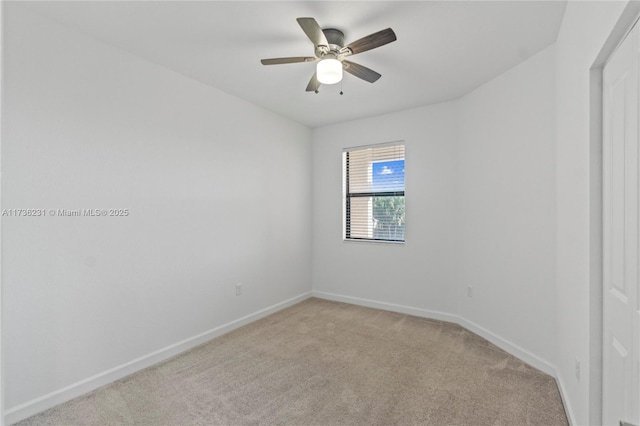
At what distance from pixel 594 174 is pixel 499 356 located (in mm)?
1925

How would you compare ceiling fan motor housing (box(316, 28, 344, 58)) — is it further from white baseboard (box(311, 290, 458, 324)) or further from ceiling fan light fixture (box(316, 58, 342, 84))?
white baseboard (box(311, 290, 458, 324))

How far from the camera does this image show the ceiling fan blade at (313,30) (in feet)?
5.63

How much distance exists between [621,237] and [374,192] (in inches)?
119

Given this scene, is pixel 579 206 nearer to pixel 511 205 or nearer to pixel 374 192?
pixel 511 205

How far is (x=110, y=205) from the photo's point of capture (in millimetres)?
2361

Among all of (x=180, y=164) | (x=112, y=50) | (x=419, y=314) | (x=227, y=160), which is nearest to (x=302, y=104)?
(x=227, y=160)

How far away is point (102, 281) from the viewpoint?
2303mm

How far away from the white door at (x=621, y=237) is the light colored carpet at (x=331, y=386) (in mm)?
831

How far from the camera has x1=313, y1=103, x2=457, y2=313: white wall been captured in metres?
3.61

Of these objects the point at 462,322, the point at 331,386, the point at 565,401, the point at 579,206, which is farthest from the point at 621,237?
the point at 462,322

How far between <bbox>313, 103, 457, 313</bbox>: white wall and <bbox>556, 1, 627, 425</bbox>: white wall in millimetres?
1345

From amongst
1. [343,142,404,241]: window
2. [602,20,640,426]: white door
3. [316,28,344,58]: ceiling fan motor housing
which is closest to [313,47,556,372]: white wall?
[343,142,404,241]: window

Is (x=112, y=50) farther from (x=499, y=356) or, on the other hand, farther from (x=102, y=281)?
(x=499, y=356)

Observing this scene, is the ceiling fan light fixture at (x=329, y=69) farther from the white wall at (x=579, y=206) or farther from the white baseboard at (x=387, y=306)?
the white baseboard at (x=387, y=306)
